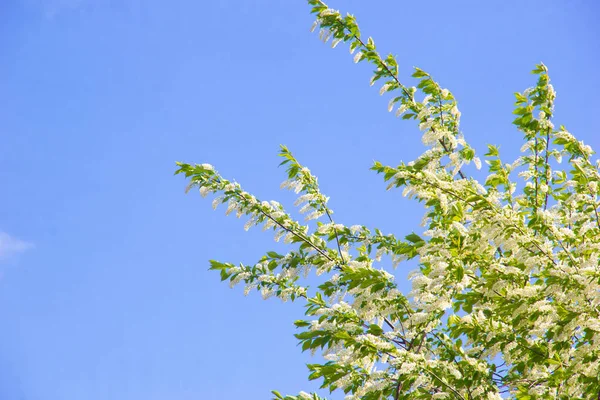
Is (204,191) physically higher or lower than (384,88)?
lower

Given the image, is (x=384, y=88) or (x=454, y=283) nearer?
(x=454, y=283)

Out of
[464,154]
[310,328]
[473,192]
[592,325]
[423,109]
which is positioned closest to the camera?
[592,325]

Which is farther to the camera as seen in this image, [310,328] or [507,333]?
[310,328]

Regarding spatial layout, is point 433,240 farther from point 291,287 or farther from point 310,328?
point 291,287

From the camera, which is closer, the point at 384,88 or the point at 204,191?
the point at 204,191

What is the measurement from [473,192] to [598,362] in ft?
6.33

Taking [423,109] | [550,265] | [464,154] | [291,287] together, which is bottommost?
[291,287]

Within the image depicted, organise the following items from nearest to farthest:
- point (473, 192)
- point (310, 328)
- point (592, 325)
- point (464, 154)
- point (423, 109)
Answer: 1. point (592, 325)
2. point (473, 192)
3. point (310, 328)
4. point (464, 154)
5. point (423, 109)

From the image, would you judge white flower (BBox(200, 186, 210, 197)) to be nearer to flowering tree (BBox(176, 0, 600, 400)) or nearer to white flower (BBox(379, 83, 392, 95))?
flowering tree (BBox(176, 0, 600, 400))

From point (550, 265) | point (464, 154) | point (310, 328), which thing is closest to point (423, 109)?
point (464, 154)

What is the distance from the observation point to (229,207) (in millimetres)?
7043

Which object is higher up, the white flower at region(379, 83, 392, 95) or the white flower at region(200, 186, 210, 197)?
the white flower at region(379, 83, 392, 95)

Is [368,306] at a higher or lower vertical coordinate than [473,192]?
lower

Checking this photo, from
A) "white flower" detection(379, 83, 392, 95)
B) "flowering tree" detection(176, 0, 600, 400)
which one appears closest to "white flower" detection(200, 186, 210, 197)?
"flowering tree" detection(176, 0, 600, 400)
